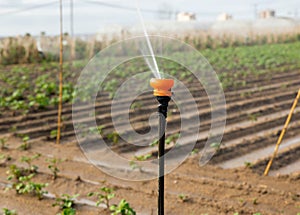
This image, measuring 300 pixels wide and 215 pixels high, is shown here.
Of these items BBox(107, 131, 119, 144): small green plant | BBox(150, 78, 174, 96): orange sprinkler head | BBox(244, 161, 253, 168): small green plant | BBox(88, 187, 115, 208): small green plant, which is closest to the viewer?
BBox(150, 78, 174, 96): orange sprinkler head

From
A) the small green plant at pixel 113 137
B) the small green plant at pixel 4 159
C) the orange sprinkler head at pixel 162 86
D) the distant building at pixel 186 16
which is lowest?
the small green plant at pixel 4 159

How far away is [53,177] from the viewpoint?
426cm

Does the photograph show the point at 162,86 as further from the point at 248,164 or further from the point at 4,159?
the point at 4,159

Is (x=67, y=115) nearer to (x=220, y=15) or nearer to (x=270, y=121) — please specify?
(x=270, y=121)

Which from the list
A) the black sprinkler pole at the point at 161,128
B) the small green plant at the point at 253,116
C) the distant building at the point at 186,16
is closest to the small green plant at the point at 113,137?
the small green plant at the point at 253,116

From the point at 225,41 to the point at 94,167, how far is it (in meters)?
17.1

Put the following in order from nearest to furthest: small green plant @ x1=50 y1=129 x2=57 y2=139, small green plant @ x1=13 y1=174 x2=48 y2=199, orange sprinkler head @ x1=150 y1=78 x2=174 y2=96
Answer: orange sprinkler head @ x1=150 y1=78 x2=174 y2=96, small green plant @ x1=13 y1=174 x2=48 y2=199, small green plant @ x1=50 y1=129 x2=57 y2=139

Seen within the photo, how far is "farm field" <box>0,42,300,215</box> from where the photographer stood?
12.1 feet

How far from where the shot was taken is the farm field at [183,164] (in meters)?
3.70

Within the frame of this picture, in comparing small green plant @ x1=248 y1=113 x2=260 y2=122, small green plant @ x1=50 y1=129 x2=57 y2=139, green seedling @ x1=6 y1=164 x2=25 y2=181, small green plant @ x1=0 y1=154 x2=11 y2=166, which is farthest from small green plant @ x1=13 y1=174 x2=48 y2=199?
small green plant @ x1=248 y1=113 x2=260 y2=122

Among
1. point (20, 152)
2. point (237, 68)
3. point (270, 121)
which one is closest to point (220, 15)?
point (237, 68)

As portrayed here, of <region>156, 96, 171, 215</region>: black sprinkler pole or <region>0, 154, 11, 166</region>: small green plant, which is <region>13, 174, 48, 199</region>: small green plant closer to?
<region>0, 154, 11, 166</region>: small green plant

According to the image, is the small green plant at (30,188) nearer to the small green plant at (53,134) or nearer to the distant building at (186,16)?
the small green plant at (53,134)

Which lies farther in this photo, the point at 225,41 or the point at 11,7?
the point at 225,41
